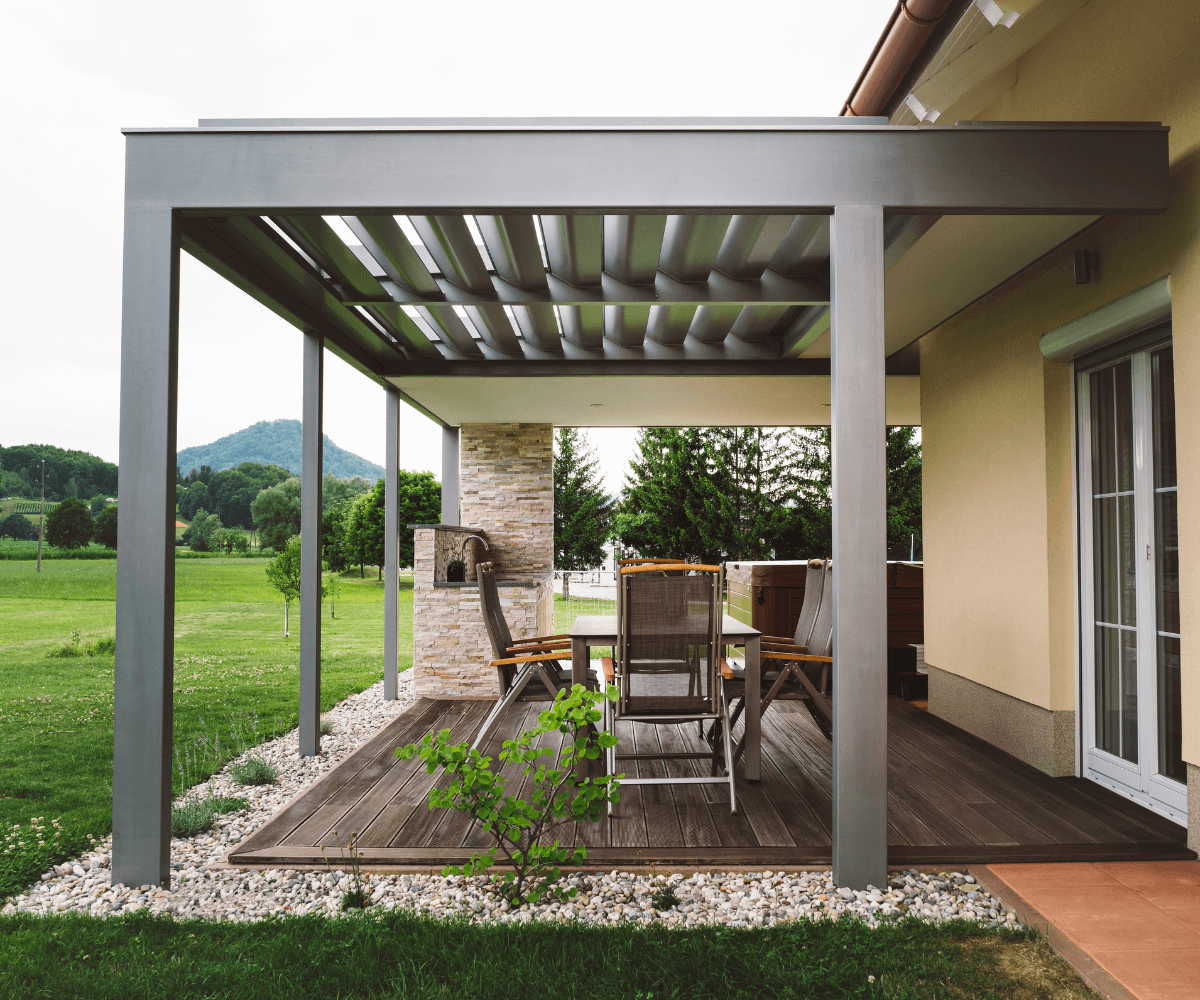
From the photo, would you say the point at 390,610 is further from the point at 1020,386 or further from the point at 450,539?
the point at 1020,386

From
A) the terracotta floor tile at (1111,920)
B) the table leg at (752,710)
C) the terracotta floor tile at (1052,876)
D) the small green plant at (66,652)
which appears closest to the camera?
the terracotta floor tile at (1111,920)

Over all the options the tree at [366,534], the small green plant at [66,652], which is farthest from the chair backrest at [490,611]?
the tree at [366,534]

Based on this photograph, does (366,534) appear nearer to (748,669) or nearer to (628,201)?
(748,669)

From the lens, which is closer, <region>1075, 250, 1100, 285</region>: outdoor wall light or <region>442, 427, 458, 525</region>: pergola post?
<region>1075, 250, 1100, 285</region>: outdoor wall light

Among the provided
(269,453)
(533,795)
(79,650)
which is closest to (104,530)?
(79,650)

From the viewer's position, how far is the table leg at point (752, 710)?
3.98 meters

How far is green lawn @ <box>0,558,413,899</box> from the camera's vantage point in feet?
15.3

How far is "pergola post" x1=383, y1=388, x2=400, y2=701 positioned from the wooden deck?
2.15 metres

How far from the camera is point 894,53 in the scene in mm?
3285

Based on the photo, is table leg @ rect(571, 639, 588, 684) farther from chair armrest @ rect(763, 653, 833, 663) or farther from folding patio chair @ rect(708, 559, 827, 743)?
chair armrest @ rect(763, 653, 833, 663)

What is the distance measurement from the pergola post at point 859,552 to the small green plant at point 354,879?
1.77 m

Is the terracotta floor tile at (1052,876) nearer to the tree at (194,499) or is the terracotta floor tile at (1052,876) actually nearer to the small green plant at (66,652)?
the small green plant at (66,652)

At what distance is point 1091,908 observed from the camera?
2.62m

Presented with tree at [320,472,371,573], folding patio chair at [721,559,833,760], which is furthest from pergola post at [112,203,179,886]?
tree at [320,472,371,573]
